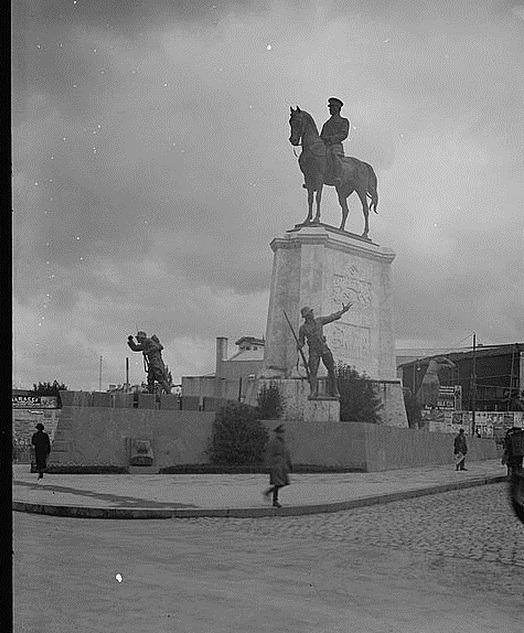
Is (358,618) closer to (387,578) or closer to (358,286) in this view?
(387,578)

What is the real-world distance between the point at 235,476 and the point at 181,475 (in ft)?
0.70

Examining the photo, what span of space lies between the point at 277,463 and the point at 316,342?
4729mm

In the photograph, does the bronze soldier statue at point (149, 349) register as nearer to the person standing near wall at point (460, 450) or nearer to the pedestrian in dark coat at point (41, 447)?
the pedestrian in dark coat at point (41, 447)

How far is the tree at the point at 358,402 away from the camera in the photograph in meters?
2.56

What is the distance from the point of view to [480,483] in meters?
1.64

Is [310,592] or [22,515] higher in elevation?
[22,515]

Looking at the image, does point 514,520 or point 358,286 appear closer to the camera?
point 514,520

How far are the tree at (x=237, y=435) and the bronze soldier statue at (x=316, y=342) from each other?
163 cm

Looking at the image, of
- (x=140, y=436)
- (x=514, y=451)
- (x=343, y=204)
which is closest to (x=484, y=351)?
(x=514, y=451)

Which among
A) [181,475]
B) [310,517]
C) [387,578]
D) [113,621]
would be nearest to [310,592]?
[387,578]

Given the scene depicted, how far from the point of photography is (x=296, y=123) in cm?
149

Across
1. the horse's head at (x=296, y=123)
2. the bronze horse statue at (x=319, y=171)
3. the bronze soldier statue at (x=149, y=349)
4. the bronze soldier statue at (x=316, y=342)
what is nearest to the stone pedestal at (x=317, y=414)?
the bronze soldier statue at (x=149, y=349)

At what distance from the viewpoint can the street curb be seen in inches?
65.9

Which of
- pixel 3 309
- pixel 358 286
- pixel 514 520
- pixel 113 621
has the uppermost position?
pixel 358 286
